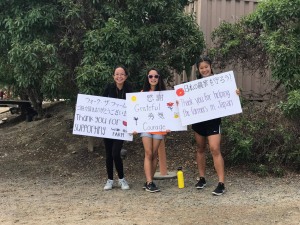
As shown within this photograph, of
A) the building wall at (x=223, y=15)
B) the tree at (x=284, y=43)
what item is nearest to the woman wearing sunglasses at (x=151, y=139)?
the tree at (x=284, y=43)

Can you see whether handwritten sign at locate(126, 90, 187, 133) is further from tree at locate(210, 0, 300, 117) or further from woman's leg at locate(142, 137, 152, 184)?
tree at locate(210, 0, 300, 117)

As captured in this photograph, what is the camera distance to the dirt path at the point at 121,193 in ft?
13.9

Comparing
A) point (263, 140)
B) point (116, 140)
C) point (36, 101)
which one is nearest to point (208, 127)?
point (116, 140)

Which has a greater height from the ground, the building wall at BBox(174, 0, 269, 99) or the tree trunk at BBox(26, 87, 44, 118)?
the building wall at BBox(174, 0, 269, 99)

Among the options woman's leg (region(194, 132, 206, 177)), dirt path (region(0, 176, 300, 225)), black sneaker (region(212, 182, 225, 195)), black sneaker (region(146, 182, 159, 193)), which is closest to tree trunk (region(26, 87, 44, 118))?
dirt path (region(0, 176, 300, 225))

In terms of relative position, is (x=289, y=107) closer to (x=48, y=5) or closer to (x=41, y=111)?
(x=48, y=5)

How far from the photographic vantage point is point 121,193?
17.4 feet

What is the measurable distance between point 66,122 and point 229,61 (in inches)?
192

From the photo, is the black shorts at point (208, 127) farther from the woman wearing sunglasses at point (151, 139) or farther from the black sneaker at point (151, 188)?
the black sneaker at point (151, 188)

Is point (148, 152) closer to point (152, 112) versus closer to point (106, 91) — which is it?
point (152, 112)

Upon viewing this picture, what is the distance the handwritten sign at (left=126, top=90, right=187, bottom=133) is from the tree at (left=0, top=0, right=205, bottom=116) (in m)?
1.17

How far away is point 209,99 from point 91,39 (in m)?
2.60

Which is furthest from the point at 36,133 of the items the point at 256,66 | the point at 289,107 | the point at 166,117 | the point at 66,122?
the point at 289,107

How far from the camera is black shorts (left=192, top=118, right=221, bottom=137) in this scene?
4879 millimetres
